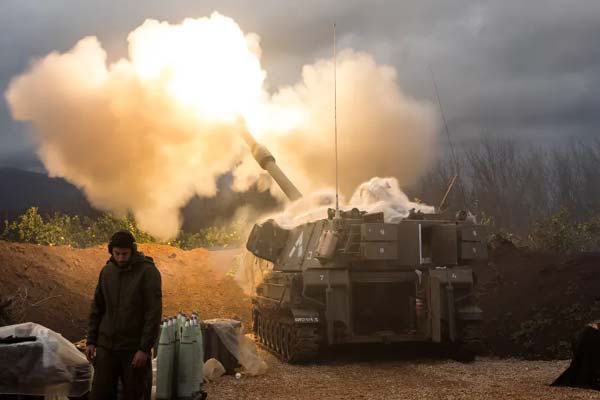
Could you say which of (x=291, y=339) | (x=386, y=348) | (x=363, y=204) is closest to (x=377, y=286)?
(x=386, y=348)

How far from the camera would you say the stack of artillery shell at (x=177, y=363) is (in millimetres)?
8000

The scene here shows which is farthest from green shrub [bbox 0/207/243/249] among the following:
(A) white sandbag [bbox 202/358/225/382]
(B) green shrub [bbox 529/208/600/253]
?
(A) white sandbag [bbox 202/358/225/382]

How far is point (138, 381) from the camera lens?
6.10 m

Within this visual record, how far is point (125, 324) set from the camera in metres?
6.12

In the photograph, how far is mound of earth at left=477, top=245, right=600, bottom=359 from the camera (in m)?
14.5

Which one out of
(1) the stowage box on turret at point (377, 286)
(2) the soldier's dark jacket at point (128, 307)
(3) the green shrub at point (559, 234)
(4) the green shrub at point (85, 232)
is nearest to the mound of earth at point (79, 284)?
(1) the stowage box on turret at point (377, 286)

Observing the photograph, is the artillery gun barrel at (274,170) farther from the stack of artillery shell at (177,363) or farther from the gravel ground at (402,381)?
the stack of artillery shell at (177,363)

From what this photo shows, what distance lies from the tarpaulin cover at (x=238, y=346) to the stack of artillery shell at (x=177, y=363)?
121 inches

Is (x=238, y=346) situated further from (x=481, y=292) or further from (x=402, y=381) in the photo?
(x=481, y=292)

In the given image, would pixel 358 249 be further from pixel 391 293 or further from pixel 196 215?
pixel 196 215

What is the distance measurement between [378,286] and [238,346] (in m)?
3.66

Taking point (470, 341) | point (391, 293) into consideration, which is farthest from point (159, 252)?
point (470, 341)

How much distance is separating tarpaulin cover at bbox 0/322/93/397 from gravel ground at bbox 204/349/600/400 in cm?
306

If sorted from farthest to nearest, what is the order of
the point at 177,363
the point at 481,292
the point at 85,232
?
the point at 85,232, the point at 481,292, the point at 177,363
